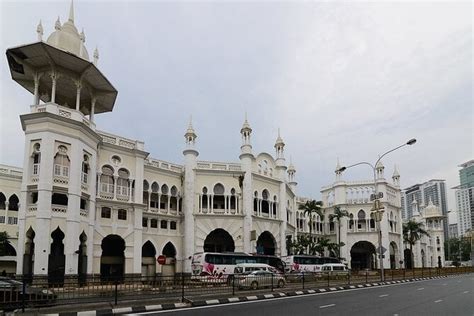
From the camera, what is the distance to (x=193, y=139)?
4119cm

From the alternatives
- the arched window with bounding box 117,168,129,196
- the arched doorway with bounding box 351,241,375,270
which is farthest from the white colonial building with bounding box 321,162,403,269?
the arched window with bounding box 117,168,129,196

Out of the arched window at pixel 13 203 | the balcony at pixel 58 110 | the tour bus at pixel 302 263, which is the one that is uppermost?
the balcony at pixel 58 110

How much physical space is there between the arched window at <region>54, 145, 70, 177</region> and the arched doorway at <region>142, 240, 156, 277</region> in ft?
40.8

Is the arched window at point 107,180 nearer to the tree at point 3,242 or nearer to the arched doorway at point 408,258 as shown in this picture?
the tree at point 3,242

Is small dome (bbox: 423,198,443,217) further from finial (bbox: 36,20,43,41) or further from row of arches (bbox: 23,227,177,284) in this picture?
finial (bbox: 36,20,43,41)

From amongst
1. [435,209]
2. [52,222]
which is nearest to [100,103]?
[52,222]

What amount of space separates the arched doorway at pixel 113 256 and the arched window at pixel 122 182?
145 inches

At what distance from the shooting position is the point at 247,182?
4181 centimetres

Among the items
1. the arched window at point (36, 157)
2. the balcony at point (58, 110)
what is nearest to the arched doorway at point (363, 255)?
the balcony at point (58, 110)

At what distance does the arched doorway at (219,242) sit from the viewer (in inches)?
1677

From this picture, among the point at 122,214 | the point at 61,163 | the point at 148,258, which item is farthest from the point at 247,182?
the point at 61,163

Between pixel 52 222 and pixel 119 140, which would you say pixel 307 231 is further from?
pixel 52 222

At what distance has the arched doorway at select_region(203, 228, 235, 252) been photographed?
42594 millimetres

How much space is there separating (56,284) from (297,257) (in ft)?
99.4
